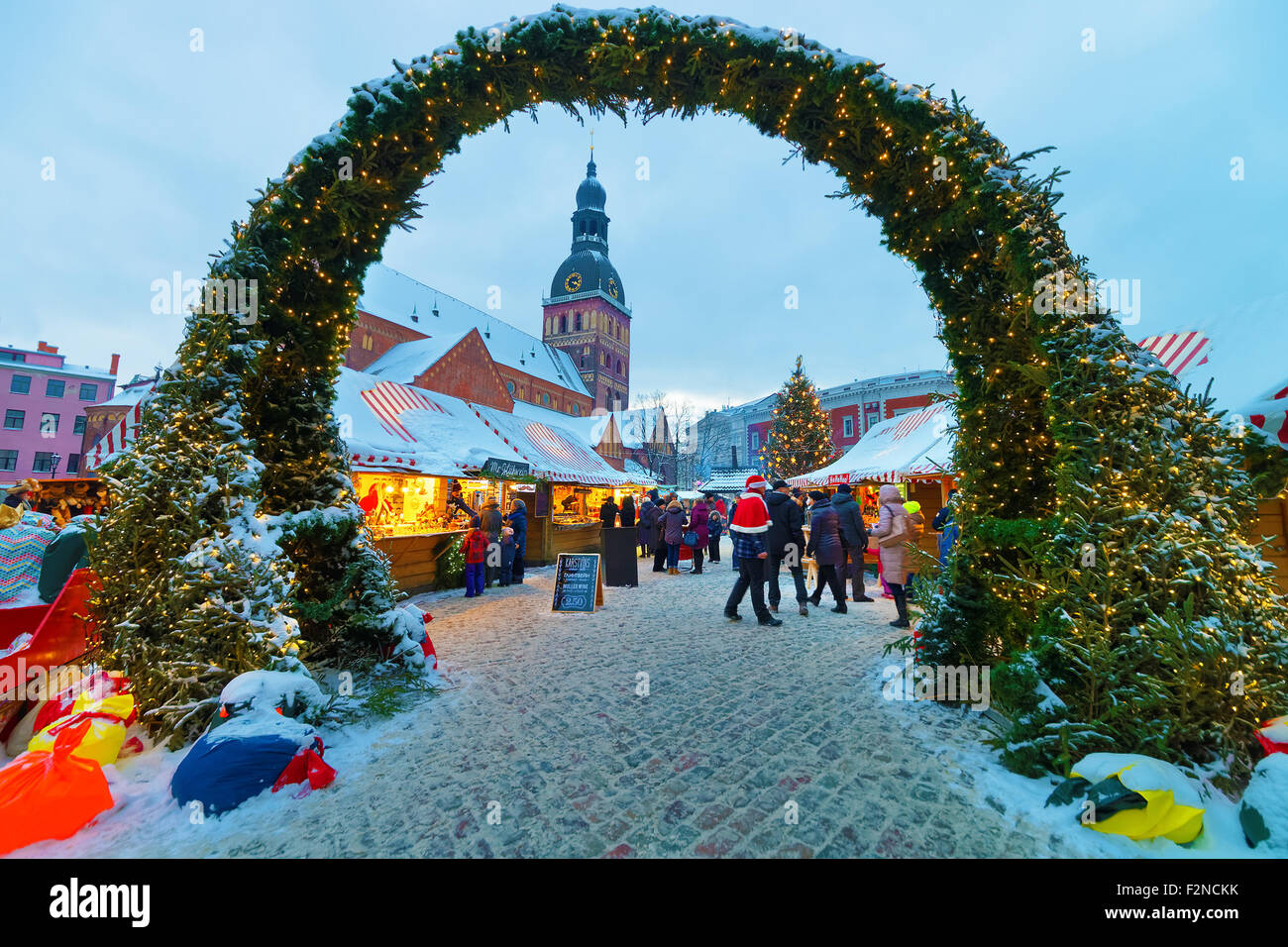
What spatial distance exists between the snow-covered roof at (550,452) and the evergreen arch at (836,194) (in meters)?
9.90

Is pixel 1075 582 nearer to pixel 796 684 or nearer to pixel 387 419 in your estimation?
pixel 796 684

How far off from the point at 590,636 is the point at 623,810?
3806 millimetres

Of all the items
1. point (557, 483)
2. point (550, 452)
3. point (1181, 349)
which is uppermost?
point (550, 452)

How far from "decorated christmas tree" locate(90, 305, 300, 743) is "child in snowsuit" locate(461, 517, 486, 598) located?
5.89m

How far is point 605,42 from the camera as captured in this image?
3883 millimetres

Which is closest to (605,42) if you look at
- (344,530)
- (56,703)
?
(344,530)

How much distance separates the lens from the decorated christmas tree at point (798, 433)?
24656 mm

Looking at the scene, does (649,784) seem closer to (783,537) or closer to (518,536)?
(783,537)

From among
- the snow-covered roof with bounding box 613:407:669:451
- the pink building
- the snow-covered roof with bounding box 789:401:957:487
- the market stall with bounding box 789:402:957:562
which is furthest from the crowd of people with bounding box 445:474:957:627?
the pink building

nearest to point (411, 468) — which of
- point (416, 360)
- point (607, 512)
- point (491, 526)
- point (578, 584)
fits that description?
point (491, 526)

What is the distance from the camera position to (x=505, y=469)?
1327 centimetres

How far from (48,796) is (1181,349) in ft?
30.8

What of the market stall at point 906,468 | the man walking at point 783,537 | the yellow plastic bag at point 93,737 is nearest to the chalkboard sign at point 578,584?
the man walking at point 783,537

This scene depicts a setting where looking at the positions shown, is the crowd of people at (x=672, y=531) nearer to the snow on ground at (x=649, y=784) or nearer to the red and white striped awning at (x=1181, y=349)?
the snow on ground at (x=649, y=784)
